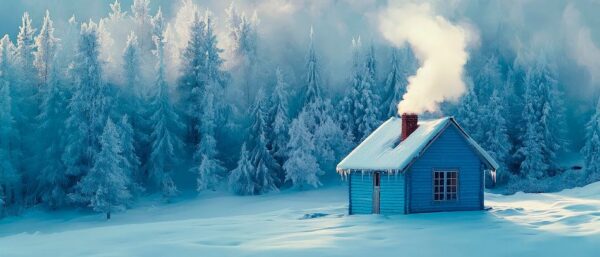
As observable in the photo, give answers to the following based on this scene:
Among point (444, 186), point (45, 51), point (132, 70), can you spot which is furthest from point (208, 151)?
point (444, 186)

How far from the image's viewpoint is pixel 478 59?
85062 millimetres

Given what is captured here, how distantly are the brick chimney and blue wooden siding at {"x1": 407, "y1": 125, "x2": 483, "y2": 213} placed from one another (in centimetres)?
166

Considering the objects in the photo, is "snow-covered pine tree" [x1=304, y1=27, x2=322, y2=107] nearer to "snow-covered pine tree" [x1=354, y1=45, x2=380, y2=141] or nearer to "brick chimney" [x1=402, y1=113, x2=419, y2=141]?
"snow-covered pine tree" [x1=354, y1=45, x2=380, y2=141]

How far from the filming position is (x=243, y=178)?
52.1m

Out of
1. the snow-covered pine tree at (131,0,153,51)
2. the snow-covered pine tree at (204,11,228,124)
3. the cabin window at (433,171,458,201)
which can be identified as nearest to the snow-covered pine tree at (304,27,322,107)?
the snow-covered pine tree at (204,11,228,124)

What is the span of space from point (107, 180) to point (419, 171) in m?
→ 22.3

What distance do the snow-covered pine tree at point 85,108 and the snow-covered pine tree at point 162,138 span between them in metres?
4.32

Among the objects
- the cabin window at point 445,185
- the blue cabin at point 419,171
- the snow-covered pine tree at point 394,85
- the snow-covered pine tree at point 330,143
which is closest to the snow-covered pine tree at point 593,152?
the snow-covered pine tree at point 394,85

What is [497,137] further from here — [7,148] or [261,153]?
[7,148]

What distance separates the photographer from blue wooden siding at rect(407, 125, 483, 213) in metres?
30.1

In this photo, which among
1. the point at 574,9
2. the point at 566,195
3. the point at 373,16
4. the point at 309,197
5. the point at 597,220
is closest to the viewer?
the point at 597,220

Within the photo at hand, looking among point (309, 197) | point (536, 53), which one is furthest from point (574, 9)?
point (309, 197)

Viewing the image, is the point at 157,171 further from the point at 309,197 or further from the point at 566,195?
the point at 566,195

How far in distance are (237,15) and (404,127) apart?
33.9 metres
